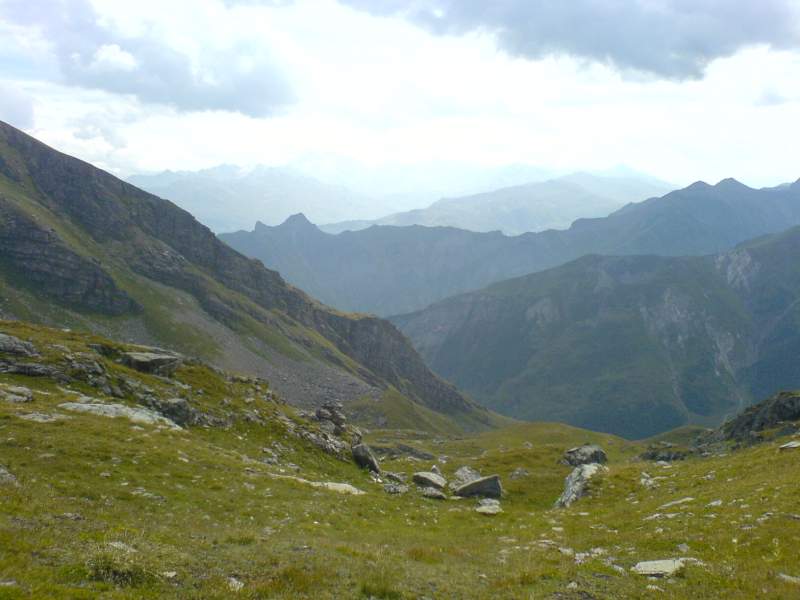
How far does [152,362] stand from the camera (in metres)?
56.2

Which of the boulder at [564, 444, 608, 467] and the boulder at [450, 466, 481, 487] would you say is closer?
the boulder at [450, 466, 481, 487]

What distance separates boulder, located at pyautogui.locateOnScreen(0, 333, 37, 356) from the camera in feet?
152

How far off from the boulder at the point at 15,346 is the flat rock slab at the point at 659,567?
50009mm

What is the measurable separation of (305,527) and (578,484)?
89.9ft

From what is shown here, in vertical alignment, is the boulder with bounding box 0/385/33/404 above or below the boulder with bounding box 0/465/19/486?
above

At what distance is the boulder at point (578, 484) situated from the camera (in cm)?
4184

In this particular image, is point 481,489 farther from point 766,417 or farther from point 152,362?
point 766,417

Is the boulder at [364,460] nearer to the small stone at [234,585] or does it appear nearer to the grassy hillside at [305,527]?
the grassy hillside at [305,527]

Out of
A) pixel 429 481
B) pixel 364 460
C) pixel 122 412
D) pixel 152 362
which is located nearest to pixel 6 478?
pixel 122 412

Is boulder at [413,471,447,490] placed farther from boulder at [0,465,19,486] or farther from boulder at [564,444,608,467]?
boulder at [0,465,19,486]

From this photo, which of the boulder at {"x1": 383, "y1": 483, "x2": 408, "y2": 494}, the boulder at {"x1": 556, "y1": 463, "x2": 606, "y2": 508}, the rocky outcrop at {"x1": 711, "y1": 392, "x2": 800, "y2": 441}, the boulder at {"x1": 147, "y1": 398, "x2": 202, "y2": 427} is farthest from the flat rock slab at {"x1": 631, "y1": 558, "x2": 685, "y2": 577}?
the rocky outcrop at {"x1": 711, "y1": 392, "x2": 800, "y2": 441}

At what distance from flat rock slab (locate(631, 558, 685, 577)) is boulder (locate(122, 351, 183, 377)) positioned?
50434 millimetres

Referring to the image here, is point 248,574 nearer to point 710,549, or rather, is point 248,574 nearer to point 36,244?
point 710,549

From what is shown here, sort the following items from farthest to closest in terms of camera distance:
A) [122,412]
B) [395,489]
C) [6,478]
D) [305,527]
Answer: [395,489] < [122,412] < [305,527] < [6,478]
